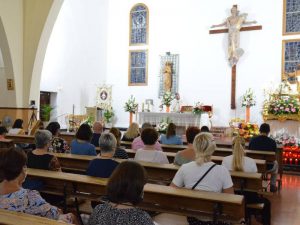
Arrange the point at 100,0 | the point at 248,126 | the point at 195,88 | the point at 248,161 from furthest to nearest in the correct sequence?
the point at 100,0, the point at 195,88, the point at 248,126, the point at 248,161

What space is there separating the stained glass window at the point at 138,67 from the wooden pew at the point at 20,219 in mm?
12980

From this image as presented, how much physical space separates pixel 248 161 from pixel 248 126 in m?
5.94

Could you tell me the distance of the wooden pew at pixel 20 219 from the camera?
196 cm

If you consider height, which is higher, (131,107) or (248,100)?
(248,100)

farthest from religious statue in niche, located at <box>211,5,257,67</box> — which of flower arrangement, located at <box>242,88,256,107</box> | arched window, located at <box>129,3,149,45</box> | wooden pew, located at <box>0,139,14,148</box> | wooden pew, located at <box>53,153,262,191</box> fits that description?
wooden pew, located at <box>53,153,262,191</box>

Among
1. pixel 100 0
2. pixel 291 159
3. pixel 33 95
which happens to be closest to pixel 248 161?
pixel 291 159

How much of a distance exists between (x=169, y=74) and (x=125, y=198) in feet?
40.9

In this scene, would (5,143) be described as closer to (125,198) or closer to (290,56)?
(125,198)

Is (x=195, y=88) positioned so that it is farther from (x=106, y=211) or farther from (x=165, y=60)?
(x=106, y=211)

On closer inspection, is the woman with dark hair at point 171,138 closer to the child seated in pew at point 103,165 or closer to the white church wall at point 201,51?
the child seated in pew at point 103,165

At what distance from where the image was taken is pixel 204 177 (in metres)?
3.03

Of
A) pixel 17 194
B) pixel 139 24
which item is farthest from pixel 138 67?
pixel 17 194

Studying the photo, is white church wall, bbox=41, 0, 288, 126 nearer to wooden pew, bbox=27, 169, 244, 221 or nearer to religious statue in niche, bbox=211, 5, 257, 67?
religious statue in niche, bbox=211, 5, 257, 67

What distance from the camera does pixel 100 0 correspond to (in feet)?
51.0
